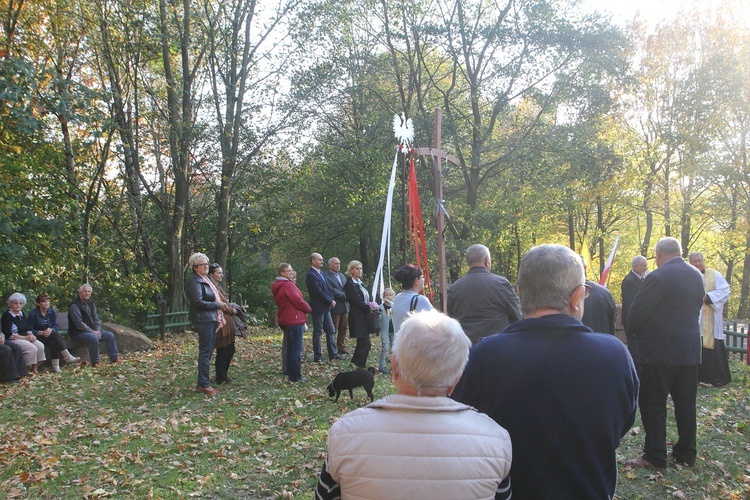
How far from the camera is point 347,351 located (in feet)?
41.4

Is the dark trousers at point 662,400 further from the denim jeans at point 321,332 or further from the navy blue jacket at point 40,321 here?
the navy blue jacket at point 40,321

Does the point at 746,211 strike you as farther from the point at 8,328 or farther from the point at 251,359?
the point at 8,328

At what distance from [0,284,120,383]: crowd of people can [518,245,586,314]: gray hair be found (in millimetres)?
10119

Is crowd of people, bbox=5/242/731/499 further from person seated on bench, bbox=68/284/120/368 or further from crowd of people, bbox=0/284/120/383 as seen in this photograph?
person seated on bench, bbox=68/284/120/368

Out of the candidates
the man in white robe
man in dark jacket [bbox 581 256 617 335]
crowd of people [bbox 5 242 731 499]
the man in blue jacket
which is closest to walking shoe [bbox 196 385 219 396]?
man in dark jacket [bbox 581 256 617 335]

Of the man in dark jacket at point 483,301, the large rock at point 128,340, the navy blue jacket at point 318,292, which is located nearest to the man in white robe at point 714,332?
the man in dark jacket at point 483,301

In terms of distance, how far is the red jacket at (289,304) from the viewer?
9250 mm

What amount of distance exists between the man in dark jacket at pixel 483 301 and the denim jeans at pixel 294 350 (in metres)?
4.26

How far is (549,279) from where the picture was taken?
7.63 ft

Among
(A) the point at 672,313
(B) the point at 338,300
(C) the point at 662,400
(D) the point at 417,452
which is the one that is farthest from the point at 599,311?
(B) the point at 338,300

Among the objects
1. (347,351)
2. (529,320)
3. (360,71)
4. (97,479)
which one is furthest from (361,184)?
(529,320)

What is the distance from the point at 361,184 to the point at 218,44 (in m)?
8.59

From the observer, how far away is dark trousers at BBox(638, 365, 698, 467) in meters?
5.10

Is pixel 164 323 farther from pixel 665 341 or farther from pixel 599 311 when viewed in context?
pixel 665 341
